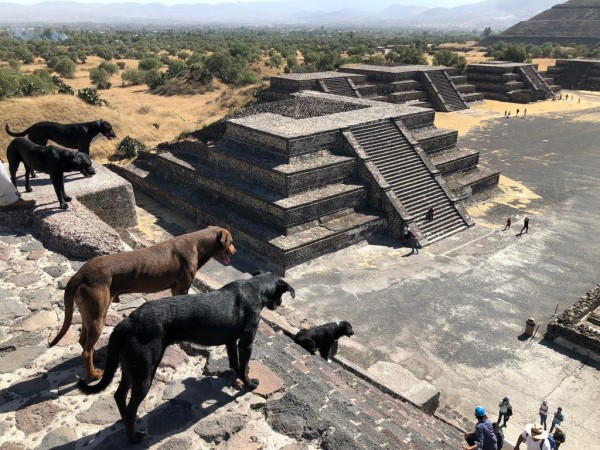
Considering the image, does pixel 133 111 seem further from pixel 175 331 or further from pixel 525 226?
pixel 175 331

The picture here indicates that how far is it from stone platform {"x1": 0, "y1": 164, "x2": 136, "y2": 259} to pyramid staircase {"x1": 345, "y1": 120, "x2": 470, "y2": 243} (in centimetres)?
800

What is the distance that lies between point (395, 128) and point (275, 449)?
14.8m

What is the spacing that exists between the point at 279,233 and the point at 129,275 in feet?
28.1

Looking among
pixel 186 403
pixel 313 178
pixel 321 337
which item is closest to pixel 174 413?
pixel 186 403

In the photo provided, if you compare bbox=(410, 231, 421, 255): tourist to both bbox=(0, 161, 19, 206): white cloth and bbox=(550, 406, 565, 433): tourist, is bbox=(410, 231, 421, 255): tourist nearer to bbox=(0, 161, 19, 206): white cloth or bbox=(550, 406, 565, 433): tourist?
bbox=(550, 406, 565, 433): tourist

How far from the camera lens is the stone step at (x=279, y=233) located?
12.9 m

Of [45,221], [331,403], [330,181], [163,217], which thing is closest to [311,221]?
[330,181]

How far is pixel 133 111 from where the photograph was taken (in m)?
30.3

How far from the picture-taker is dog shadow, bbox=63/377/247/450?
4230 mm

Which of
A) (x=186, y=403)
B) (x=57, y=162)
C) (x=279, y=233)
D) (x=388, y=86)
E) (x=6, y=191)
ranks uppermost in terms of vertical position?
(x=57, y=162)

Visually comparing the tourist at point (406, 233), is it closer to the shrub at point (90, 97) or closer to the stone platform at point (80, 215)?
the stone platform at point (80, 215)

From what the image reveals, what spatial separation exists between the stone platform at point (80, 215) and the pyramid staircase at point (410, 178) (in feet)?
26.3

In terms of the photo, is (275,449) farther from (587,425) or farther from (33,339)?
(587,425)

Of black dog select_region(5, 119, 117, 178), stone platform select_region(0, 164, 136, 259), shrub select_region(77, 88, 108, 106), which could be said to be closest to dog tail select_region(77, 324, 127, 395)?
stone platform select_region(0, 164, 136, 259)
